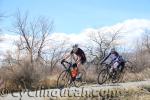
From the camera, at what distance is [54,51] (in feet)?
151

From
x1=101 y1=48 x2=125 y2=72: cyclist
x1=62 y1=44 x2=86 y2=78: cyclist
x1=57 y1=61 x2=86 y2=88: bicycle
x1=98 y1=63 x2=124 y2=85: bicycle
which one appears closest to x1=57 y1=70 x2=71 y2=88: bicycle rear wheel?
x1=57 y1=61 x2=86 y2=88: bicycle

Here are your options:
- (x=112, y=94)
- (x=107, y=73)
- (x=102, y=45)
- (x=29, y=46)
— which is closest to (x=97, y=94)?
(x=112, y=94)

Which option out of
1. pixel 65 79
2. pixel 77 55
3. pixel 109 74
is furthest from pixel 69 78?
pixel 109 74

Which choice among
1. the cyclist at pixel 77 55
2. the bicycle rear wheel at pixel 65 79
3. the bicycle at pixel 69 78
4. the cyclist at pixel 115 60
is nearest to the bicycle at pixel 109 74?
the cyclist at pixel 115 60

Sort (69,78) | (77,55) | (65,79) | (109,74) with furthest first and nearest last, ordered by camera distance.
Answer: (109,74) < (65,79) < (69,78) < (77,55)

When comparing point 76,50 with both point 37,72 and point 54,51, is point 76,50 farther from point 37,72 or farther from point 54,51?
point 54,51

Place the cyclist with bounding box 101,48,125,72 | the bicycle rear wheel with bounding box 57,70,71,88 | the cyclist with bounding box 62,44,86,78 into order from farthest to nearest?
the cyclist with bounding box 101,48,125,72 < the bicycle rear wheel with bounding box 57,70,71,88 < the cyclist with bounding box 62,44,86,78

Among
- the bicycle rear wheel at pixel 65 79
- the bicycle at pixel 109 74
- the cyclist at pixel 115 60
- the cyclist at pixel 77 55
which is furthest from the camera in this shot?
the bicycle at pixel 109 74

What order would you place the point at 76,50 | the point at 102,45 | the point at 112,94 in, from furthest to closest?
the point at 102,45
the point at 76,50
the point at 112,94

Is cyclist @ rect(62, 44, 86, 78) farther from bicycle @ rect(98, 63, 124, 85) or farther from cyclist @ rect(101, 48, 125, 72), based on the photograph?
bicycle @ rect(98, 63, 124, 85)

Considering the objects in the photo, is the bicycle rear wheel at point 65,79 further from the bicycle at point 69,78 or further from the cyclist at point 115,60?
the cyclist at point 115,60

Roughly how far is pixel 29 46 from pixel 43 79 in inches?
949

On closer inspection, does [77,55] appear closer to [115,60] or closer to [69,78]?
[69,78]

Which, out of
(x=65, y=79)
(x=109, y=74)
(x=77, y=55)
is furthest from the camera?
(x=109, y=74)
